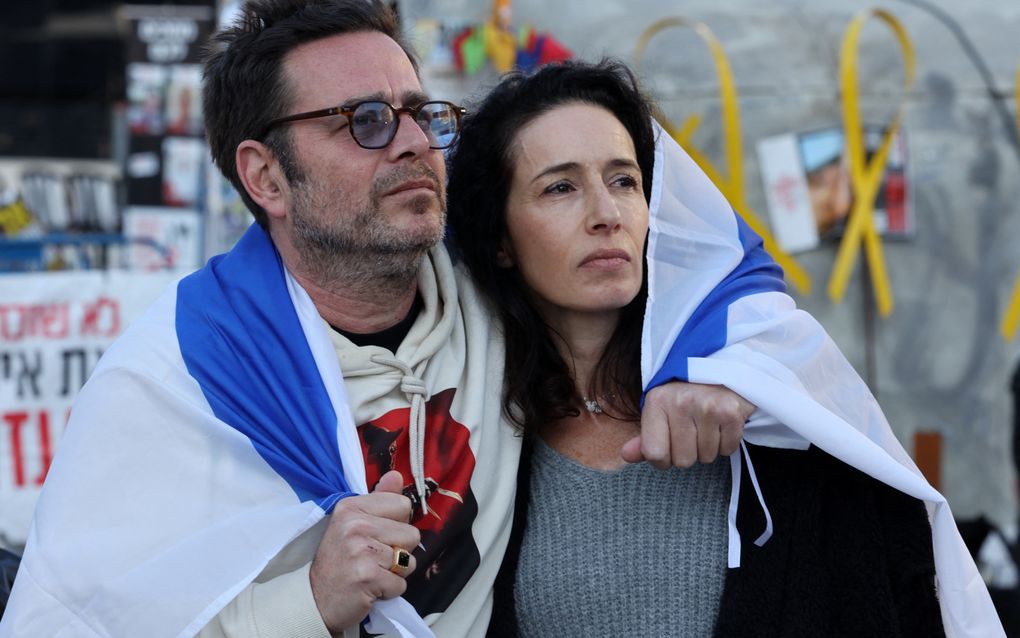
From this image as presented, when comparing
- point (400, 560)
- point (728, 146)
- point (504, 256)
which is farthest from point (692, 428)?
point (728, 146)

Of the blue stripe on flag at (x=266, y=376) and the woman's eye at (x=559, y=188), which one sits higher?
the woman's eye at (x=559, y=188)

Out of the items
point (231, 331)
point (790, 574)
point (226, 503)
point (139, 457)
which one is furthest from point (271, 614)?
point (790, 574)

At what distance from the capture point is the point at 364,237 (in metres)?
2.50

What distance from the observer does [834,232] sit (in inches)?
241

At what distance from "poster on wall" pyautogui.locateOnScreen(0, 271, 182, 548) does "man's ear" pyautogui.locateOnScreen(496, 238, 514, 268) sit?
2.49m

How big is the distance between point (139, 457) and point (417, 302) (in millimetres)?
739

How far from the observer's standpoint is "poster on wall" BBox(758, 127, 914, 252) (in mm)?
6086

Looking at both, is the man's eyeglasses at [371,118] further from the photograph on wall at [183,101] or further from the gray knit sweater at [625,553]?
the photograph on wall at [183,101]

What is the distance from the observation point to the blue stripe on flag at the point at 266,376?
2246mm

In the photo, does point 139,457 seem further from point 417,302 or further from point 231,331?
point 417,302

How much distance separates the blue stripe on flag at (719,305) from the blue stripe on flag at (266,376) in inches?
26.4

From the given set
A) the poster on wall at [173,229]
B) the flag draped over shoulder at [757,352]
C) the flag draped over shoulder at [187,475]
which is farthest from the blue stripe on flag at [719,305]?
the poster on wall at [173,229]

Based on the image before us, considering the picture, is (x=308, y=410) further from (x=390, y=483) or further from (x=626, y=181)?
(x=626, y=181)

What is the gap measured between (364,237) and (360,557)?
74cm
